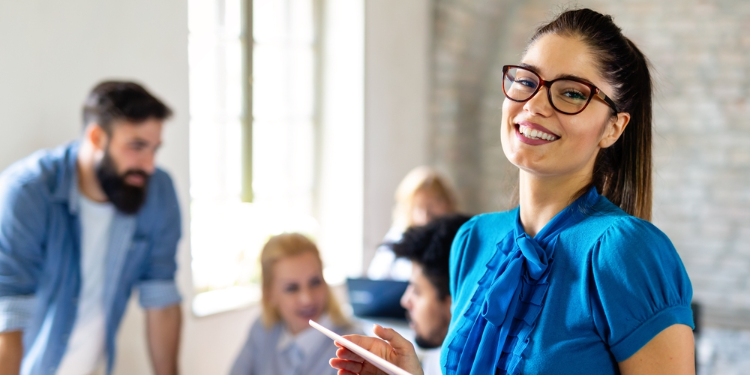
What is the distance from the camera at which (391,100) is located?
16.4 ft

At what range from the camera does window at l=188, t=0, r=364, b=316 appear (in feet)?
12.6

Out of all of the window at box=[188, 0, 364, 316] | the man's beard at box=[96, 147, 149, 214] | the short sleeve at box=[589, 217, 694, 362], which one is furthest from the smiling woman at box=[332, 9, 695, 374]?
the window at box=[188, 0, 364, 316]

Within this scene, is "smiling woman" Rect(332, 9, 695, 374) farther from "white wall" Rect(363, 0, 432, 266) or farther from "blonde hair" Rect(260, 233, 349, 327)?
"white wall" Rect(363, 0, 432, 266)

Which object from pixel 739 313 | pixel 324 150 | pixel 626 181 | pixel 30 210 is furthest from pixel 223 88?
pixel 739 313

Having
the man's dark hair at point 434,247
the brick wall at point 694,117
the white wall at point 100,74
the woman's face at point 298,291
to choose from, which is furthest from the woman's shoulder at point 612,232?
the brick wall at point 694,117

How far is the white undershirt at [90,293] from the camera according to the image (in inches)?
104

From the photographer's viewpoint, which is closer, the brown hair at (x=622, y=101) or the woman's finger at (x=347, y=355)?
the brown hair at (x=622, y=101)

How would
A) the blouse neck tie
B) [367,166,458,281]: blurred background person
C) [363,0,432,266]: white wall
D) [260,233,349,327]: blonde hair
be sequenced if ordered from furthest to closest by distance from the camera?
1. [363,0,432,266]: white wall
2. [367,166,458,281]: blurred background person
3. [260,233,349,327]: blonde hair
4. the blouse neck tie

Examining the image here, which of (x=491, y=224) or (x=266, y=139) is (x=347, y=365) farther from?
(x=266, y=139)

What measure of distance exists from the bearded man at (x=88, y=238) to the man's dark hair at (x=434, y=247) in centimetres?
105

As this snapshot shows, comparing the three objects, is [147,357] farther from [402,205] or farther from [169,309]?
[402,205]

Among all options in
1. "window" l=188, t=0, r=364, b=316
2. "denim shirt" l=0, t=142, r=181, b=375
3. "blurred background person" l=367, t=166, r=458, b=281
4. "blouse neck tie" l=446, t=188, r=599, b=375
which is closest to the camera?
"blouse neck tie" l=446, t=188, r=599, b=375

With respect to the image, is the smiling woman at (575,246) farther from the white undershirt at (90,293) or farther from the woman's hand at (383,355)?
the white undershirt at (90,293)

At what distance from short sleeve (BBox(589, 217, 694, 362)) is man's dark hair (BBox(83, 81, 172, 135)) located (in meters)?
2.13
